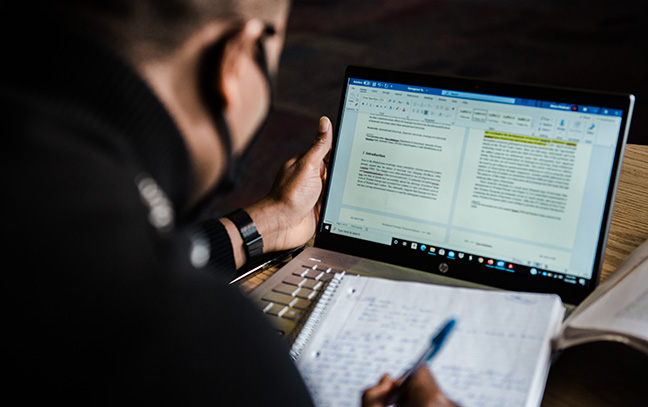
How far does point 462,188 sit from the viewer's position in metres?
0.90

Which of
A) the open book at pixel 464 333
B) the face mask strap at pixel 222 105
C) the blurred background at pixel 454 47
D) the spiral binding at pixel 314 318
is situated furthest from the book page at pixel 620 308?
the blurred background at pixel 454 47

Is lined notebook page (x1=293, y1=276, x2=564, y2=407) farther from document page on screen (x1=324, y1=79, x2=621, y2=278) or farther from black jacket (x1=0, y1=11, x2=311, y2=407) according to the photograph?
black jacket (x1=0, y1=11, x2=311, y2=407)

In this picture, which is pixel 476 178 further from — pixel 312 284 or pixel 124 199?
pixel 124 199

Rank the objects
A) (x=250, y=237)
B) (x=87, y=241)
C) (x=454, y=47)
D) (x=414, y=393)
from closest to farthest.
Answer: (x=87, y=241)
(x=414, y=393)
(x=250, y=237)
(x=454, y=47)

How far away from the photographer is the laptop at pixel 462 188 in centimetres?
83

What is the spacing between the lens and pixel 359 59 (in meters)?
3.87

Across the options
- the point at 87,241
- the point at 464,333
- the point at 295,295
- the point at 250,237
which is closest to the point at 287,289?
the point at 295,295

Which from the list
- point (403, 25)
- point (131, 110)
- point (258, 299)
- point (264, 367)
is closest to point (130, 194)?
point (131, 110)

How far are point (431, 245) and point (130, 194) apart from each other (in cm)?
60

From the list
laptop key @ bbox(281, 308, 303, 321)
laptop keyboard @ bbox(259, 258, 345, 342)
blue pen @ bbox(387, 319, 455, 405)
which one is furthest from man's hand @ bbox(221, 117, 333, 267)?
blue pen @ bbox(387, 319, 455, 405)

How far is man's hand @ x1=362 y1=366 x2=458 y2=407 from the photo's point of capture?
0.61 m

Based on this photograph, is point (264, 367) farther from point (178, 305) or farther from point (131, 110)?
point (131, 110)

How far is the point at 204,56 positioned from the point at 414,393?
384 mm

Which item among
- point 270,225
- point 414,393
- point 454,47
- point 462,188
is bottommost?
point 414,393
